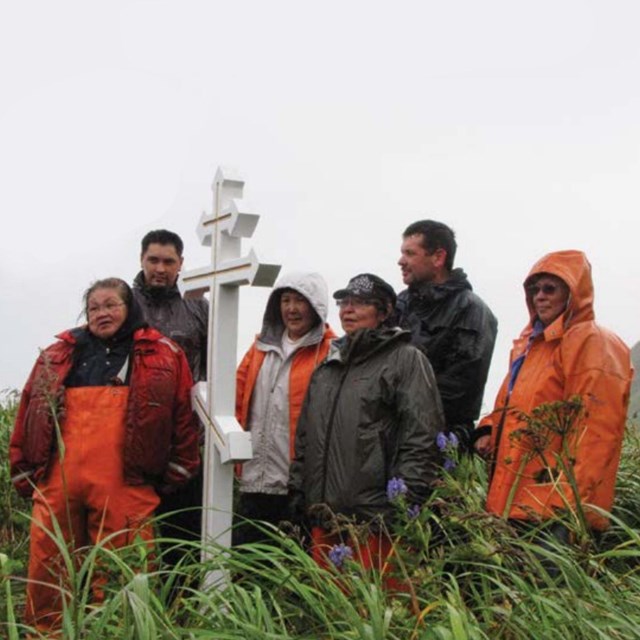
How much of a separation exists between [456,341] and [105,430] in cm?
171

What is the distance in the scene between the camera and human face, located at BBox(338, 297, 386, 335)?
165 inches

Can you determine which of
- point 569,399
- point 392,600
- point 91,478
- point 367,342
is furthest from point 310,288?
point 392,600

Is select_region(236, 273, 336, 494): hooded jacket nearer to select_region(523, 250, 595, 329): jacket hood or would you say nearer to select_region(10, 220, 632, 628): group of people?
select_region(10, 220, 632, 628): group of people

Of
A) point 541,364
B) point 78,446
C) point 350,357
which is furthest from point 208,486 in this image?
point 541,364

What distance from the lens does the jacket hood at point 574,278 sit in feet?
12.1

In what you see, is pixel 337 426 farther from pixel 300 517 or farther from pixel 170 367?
pixel 170 367

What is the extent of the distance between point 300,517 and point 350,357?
→ 2.51 ft

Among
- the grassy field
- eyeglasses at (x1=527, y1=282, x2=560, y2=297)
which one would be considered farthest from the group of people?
the grassy field

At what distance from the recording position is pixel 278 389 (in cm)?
453

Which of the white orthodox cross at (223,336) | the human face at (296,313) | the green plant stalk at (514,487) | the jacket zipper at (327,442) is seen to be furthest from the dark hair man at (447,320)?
the green plant stalk at (514,487)

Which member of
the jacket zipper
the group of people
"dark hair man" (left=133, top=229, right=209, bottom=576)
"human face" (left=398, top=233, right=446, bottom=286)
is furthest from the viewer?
"dark hair man" (left=133, top=229, right=209, bottom=576)

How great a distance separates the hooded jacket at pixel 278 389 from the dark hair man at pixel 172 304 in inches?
22.0

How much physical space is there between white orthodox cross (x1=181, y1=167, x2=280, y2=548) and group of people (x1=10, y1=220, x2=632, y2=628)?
0.38 feet

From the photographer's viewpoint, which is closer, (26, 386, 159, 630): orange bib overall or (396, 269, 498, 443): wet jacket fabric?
(26, 386, 159, 630): orange bib overall
